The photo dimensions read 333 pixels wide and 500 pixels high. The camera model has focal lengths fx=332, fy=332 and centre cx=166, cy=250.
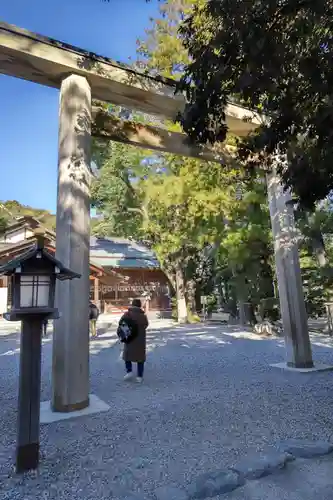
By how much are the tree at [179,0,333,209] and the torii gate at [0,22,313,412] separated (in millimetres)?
776

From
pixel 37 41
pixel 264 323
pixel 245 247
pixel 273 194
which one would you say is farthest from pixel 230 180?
pixel 37 41

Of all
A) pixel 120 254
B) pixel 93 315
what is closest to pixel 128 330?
pixel 93 315

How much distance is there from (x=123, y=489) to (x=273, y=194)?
6017 millimetres

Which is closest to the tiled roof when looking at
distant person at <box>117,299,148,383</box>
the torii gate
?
distant person at <box>117,299,148,383</box>

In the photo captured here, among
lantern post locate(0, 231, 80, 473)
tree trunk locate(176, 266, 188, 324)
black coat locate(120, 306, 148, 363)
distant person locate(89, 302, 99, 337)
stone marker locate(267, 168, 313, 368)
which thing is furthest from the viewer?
tree trunk locate(176, 266, 188, 324)

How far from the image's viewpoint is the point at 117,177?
17.2m

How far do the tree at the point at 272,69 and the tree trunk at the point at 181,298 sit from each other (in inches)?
564

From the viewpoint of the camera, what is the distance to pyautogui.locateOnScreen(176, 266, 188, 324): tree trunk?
1781 centimetres

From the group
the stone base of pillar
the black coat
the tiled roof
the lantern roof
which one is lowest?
the stone base of pillar

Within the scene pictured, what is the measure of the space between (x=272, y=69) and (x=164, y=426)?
3816 millimetres

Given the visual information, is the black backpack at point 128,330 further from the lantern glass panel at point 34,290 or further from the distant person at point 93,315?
the distant person at point 93,315

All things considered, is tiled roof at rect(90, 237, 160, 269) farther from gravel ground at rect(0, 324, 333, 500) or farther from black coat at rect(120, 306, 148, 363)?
black coat at rect(120, 306, 148, 363)

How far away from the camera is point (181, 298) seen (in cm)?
1803

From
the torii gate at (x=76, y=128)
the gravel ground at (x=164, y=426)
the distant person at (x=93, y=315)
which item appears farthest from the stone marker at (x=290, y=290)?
the distant person at (x=93, y=315)
